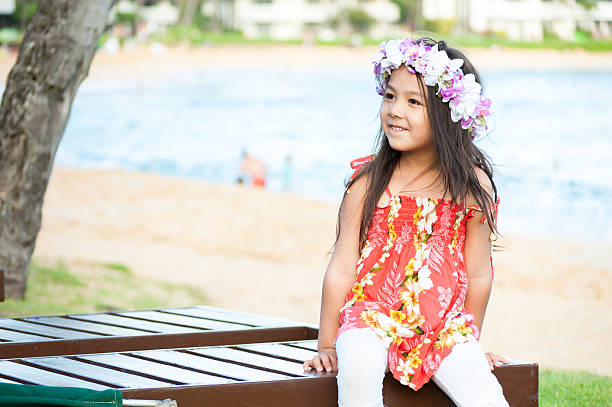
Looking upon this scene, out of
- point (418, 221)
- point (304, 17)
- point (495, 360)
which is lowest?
point (495, 360)

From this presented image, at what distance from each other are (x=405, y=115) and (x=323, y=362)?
0.84 metres

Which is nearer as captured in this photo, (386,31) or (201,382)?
(201,382)

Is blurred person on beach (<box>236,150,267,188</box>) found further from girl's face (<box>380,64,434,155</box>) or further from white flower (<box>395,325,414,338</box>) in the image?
white flower (<box>395,325,414,338</box>)

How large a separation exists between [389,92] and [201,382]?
1.13 metres

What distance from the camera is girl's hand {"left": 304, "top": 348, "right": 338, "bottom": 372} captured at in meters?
2.91

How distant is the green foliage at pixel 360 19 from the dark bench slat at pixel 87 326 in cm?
7373

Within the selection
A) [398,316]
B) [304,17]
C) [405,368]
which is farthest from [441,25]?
[405,368]

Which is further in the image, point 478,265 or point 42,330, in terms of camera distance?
point 42,330

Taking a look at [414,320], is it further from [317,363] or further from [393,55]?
[393,55]

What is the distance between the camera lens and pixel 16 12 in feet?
170

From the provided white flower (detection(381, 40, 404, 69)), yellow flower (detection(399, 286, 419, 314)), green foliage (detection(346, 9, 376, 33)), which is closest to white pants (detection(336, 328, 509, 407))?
yellow flower (detection(399, 286, 419, 314))

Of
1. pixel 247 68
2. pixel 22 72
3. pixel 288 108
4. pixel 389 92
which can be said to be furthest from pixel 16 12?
pixel 389 92

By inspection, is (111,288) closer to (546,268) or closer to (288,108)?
(546,268)

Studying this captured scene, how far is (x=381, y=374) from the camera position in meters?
2.72
